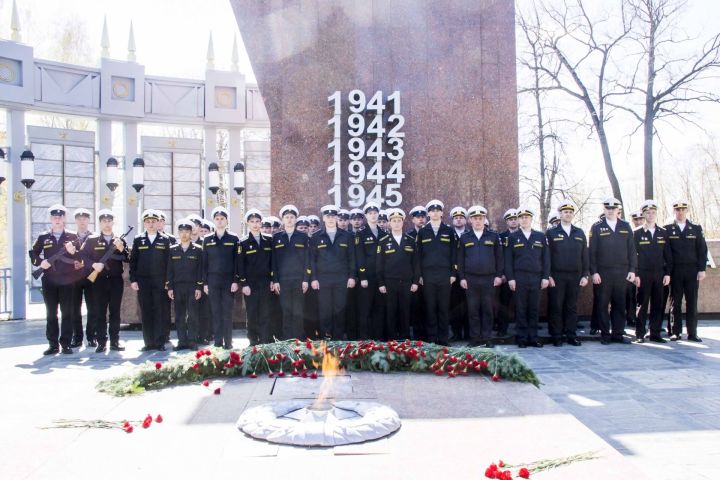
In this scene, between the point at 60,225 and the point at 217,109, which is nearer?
the point at 60,225

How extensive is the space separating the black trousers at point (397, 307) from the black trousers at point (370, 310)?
0.42 feet

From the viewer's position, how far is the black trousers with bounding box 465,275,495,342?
7.20 m

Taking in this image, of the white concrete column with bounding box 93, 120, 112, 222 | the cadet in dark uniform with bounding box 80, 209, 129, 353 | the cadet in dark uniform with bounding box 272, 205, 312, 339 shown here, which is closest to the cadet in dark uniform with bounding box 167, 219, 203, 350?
the cadet in dark uniform with bounding box 80, 209, 129, 353

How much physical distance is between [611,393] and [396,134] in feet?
17.3

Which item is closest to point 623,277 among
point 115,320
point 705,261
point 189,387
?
point 705,261

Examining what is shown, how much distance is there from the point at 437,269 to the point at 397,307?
726 mm

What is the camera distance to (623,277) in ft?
24.4

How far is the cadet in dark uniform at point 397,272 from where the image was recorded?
721cm

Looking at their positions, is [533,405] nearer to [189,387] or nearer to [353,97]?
[189,387]

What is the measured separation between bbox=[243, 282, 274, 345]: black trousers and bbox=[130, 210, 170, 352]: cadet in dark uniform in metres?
1.14

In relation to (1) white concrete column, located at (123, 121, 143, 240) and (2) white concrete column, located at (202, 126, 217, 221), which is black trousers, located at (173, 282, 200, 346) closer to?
(2) white concrete column, located at (202, 126, 217, 221)

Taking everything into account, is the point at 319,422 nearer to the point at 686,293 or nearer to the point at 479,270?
the point at 479,270

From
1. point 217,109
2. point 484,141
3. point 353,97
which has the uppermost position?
point 217,109

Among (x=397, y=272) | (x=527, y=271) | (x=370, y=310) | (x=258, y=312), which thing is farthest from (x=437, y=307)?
(x=258, y=312)
